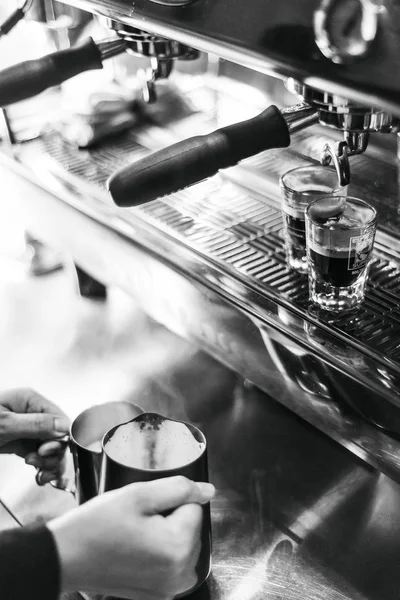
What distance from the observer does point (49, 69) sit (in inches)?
33.4

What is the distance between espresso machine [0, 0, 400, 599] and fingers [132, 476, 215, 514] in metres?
0.16

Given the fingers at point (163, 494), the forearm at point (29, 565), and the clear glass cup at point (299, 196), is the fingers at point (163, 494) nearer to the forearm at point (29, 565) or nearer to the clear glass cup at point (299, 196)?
the forearm at point (29, 565)

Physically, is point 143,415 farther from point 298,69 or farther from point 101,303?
point 101,303

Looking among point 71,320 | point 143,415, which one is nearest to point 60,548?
point 143,415

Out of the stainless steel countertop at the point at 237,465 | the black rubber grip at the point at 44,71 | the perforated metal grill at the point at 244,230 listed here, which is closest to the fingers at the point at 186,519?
the stainless steel countertop at the point at 237,465

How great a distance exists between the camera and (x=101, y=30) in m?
1.07

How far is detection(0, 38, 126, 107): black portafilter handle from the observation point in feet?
2.72

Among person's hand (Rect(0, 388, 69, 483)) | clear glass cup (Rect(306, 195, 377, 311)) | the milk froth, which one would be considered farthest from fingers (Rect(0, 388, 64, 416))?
clear glass cup (Rect(306, 195, 377, 311))

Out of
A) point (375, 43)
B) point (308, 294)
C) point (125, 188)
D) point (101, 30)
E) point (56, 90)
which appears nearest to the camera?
point (375, 43)

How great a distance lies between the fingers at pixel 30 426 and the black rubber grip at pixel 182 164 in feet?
0.76

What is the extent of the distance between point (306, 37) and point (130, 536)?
1.33ft

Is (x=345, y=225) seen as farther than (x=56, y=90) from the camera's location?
No

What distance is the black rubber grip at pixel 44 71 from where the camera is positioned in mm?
829

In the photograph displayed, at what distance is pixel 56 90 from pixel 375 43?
2.56 feet
